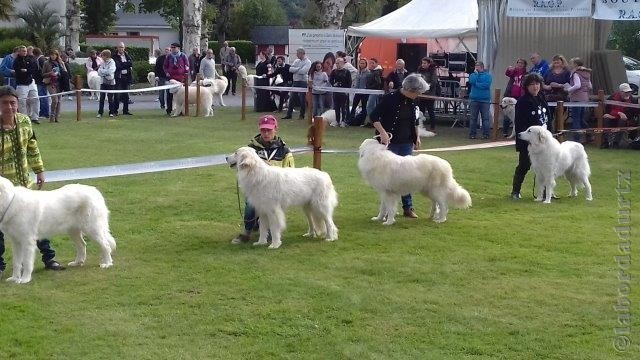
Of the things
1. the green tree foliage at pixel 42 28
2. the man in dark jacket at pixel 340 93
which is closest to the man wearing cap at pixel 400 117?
the man in dark jacket at pixel 340 93

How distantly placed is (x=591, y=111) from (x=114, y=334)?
568 inches

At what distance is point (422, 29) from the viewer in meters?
22.5

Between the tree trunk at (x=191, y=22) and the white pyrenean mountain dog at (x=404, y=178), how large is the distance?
70.0 feet

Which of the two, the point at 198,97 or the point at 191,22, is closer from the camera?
the point at 198,97

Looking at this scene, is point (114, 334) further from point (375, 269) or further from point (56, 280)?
point (375, 269)

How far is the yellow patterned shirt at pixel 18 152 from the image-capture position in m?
7.57

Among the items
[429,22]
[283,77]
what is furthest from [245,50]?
[429,22]

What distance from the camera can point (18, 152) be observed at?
300 inches

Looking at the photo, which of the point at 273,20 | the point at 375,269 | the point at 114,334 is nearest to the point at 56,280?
the point at 114,334

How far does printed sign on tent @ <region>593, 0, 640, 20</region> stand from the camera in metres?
16.8

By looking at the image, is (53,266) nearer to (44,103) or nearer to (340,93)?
(340,93)

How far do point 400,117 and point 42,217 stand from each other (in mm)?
4347

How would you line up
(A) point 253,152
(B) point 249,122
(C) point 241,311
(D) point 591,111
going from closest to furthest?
(C) point 241,311, (A) point 253,152, (D) point 591,111, (B) point 249,122

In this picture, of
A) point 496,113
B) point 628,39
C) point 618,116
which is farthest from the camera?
point 628,39
